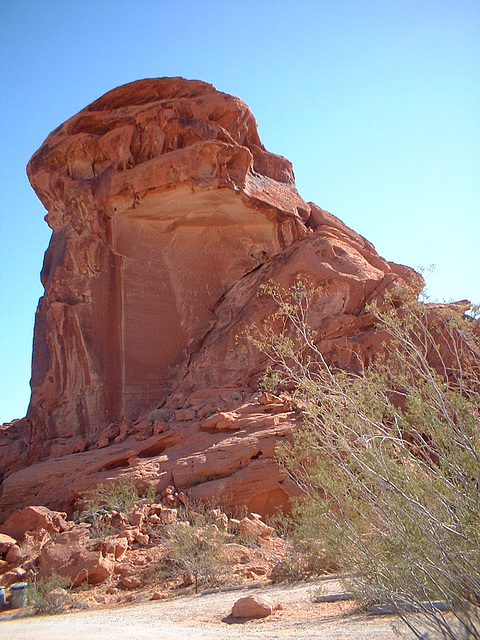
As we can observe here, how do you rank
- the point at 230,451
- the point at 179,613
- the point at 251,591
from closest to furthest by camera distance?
the point at 179,613, the point at 251,591, the point at 230,451

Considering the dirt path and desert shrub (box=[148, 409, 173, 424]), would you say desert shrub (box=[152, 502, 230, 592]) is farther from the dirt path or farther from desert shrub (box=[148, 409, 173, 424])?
desert shrub (box=[148, 409, 173, 424])

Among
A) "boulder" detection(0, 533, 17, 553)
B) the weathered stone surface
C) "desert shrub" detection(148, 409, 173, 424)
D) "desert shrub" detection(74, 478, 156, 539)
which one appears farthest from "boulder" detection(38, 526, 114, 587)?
the weathered stone surface

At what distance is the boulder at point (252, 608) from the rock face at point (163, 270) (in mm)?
6492

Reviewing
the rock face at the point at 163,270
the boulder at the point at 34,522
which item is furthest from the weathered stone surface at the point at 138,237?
the boulder at the point at 34,522

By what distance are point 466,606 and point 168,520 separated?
719cm

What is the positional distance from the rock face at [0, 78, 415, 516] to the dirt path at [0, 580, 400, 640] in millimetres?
5557

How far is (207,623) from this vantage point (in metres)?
6.77

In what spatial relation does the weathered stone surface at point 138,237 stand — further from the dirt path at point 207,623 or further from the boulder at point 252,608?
the boulder at point 252,608

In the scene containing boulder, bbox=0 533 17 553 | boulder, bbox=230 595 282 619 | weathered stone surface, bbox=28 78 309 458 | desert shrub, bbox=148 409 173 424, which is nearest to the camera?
boulder, bbox=230 595 282 619


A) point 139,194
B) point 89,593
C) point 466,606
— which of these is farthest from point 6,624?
point 139,194

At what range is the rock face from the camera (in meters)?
15.3

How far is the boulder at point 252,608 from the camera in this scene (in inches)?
266

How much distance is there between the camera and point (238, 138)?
17797mm

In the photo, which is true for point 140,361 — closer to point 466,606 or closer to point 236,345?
point 236,345
